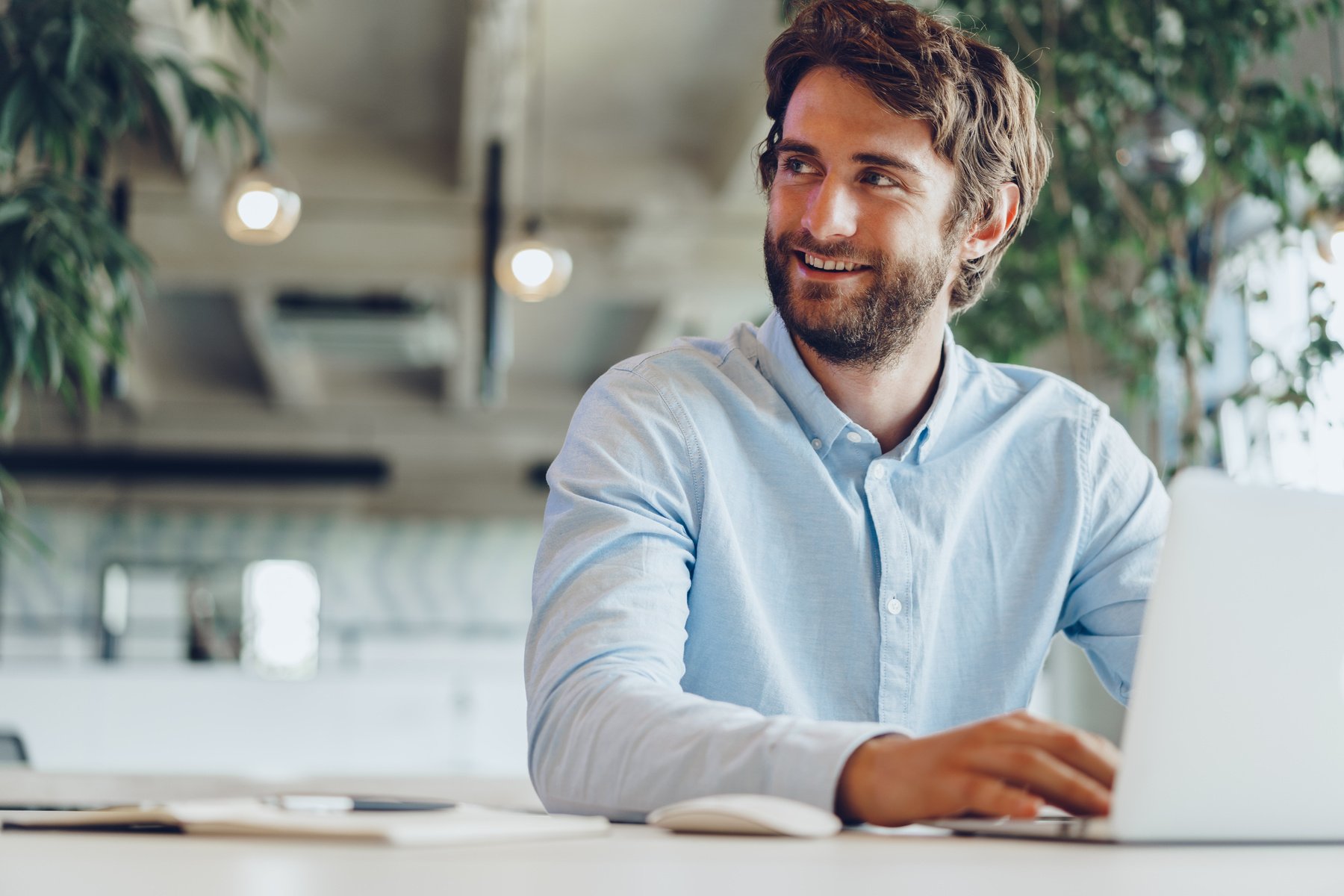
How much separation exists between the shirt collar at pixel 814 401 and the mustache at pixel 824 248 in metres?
0.09

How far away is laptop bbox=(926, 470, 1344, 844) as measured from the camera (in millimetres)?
674

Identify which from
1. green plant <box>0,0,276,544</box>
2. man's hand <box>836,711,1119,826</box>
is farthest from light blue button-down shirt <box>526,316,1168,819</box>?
green plant <box>0,0,276,544</box>

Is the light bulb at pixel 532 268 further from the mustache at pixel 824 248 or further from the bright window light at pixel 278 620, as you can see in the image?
the bright window light at pixel 278 620

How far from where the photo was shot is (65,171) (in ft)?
7.95

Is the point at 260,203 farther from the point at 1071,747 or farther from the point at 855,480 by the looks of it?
the point at 1071,747

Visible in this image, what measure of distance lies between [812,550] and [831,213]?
34cm

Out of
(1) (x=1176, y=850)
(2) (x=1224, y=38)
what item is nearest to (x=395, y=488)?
(2) (x=1224, y=38)

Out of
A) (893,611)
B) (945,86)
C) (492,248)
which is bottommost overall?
(893,611)

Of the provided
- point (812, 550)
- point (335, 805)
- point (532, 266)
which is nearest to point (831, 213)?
point (812, 550)

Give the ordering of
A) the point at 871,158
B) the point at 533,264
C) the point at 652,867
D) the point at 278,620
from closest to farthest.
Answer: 1. the point at 652,867
2. the point at 871,158
3. the point at 533,264
4. the point at 278,620

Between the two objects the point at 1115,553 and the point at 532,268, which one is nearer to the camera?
the point at 1115,553

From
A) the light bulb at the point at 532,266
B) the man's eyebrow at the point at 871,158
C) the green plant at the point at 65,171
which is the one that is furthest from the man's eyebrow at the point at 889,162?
the light bulb at the point at 532,266

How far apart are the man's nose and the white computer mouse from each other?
73cm

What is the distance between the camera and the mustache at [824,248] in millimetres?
1374
